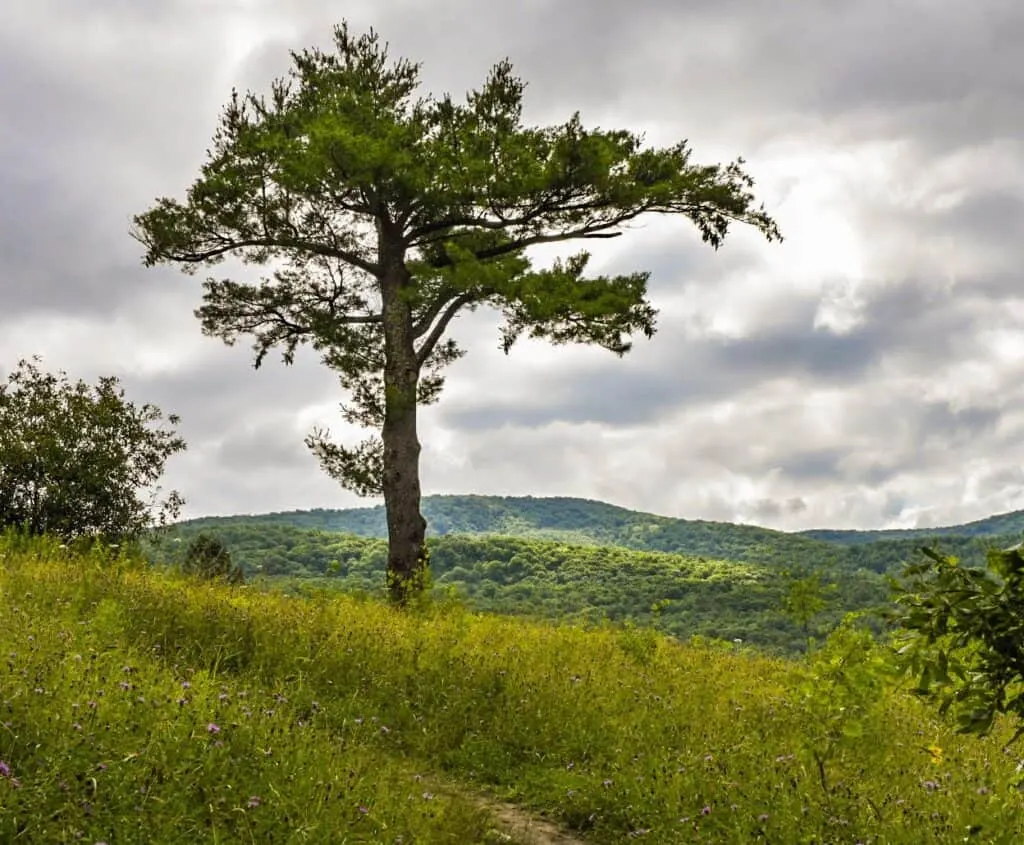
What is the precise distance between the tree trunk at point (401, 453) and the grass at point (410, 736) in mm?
5031

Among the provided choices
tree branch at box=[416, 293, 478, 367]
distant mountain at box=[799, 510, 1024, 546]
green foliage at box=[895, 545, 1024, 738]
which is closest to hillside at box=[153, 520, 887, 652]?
tree branch at box=[416, 293, 478, 367]

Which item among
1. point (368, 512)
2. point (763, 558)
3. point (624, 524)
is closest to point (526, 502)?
point (624, 524)

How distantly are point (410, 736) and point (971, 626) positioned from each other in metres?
5.77

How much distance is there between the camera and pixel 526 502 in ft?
586

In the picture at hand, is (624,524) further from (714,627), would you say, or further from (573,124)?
(573,124)

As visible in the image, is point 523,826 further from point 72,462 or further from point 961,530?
point 961,530

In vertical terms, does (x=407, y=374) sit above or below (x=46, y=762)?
above

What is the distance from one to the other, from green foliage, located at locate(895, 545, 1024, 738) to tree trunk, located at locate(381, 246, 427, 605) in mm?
13361

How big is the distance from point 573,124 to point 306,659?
10.7 meters

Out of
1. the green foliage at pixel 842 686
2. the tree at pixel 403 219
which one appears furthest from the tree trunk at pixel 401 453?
the green foliage at pixel 842 686

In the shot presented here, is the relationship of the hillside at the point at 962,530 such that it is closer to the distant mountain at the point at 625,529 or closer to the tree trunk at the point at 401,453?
the distant mountain at the point at 625,529

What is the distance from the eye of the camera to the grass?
4.39m

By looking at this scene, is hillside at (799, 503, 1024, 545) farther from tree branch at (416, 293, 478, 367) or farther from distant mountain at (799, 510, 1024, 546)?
tree branch at (416, 293, 478, 367)

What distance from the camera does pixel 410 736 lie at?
7.53m
